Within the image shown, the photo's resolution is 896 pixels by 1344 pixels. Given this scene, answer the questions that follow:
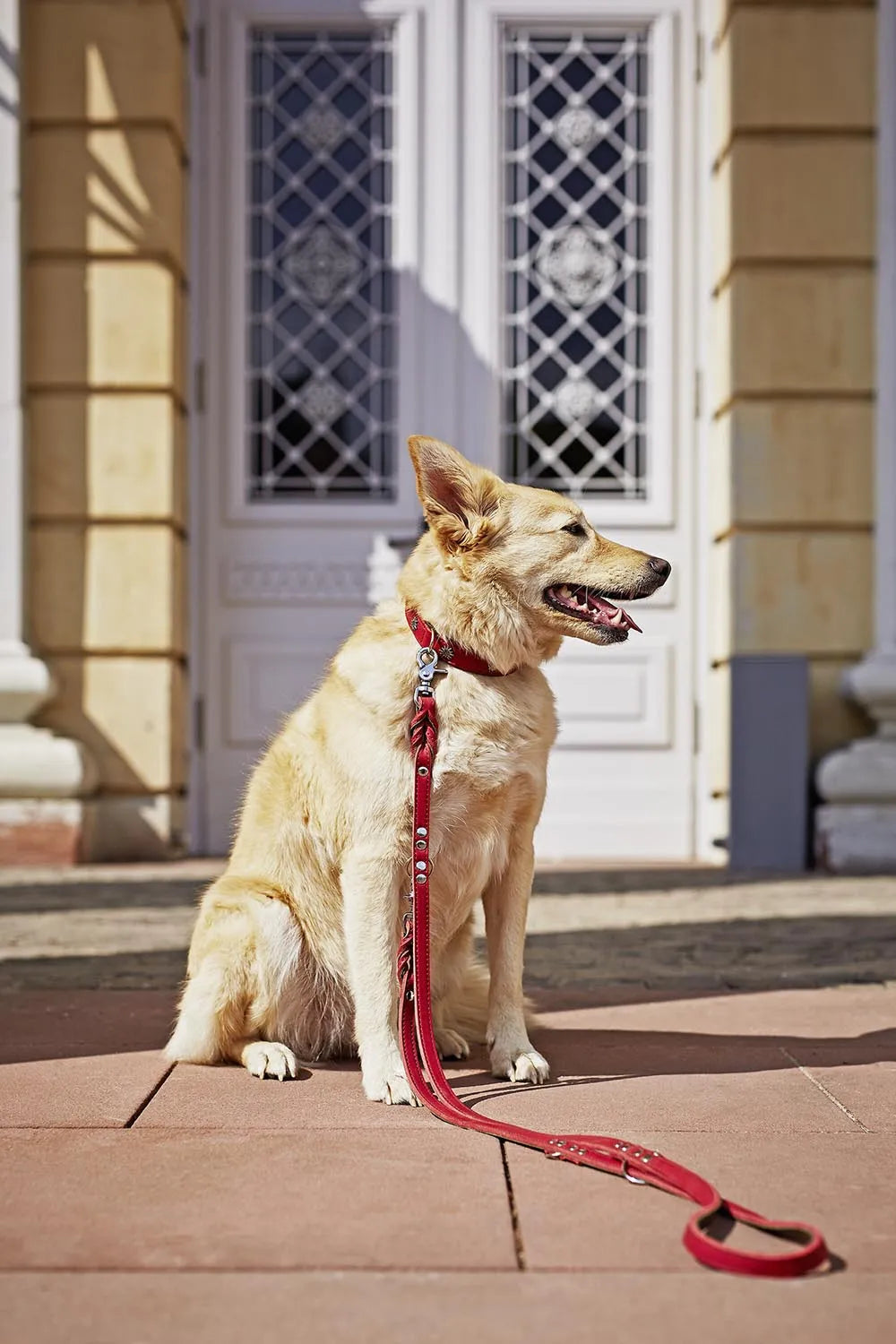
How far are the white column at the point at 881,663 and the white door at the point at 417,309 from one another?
94cm

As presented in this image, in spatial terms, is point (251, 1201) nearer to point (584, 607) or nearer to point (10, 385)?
point (584, 607)

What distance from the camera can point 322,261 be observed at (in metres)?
7.97

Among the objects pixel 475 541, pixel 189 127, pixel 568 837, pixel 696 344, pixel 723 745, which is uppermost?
pixel 189 127

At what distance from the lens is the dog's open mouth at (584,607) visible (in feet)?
9.66

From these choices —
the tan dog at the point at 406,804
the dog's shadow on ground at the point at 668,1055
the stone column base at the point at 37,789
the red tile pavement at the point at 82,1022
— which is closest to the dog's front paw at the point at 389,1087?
the tan dog at the point at 406,804

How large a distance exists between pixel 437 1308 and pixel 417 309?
6831mm

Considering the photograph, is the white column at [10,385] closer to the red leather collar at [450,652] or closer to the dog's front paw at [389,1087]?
the red leather collar at [450,652]

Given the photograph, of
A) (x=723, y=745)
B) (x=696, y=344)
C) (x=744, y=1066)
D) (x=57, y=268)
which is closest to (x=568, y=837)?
(x=723, y=745)

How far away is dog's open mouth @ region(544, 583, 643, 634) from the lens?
116 inches

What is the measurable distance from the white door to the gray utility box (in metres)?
0.64

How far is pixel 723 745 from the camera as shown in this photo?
744 centimetres

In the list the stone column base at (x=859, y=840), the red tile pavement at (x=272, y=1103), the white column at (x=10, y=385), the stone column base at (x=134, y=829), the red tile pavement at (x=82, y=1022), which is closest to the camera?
the red tile pavement at (x=272, y=1103)

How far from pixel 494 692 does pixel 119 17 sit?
6.06 m

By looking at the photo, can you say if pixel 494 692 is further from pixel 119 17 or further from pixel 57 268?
pixel 119 17
